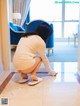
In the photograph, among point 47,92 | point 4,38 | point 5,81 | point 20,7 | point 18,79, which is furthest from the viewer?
point 20,7

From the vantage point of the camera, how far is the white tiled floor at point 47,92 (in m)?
2.35

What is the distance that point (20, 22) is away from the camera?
880 centimetres

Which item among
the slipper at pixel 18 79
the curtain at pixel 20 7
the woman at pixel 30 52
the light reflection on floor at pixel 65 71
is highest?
the curtain at pixel 20 7

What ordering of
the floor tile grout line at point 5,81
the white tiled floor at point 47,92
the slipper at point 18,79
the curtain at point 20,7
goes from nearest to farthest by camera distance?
1. the white tiled floor at point 47,92
2. the floor tile grout line at point 5,81
3. the slipper at point 18,79
4. the curtain at point 20,7

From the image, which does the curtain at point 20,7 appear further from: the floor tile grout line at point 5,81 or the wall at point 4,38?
the floor tile grout line at point 5,81

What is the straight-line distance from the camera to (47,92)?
269cm

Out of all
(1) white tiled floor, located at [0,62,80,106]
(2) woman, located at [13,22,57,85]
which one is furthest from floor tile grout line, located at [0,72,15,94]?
(2) woman, located at [13,22,57,85]

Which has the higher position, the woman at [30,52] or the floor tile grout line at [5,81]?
the woman at [30,52]

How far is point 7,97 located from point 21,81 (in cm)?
65

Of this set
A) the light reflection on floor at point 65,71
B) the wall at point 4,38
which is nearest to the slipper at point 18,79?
the wall at point 4,38

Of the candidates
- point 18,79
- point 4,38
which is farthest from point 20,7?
point 18,79

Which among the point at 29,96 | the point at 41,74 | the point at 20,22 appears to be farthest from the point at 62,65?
the point at 20,22

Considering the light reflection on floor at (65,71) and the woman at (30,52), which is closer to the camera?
the woman at (30,52)

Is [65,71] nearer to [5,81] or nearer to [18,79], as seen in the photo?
[18,79]
